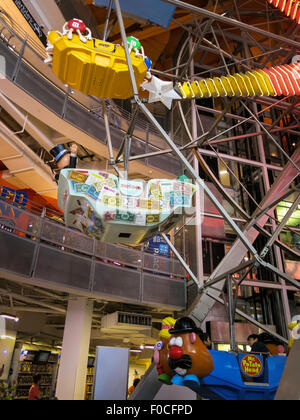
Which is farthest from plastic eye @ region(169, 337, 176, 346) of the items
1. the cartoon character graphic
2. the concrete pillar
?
the concrete pillar

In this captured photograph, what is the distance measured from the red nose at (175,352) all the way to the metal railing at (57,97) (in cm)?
927

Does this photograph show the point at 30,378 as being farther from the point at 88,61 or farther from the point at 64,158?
the point at 88,61

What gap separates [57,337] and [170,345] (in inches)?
779

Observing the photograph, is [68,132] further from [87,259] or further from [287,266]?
[287,266]

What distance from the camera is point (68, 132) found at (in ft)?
42.0

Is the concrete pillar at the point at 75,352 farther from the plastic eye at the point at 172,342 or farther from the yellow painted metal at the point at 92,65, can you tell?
the yellow painted metal at the point at 92,65

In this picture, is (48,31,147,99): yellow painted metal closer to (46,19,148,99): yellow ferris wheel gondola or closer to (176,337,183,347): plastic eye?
(46,19,148,99): yellow ferris wheel gondola

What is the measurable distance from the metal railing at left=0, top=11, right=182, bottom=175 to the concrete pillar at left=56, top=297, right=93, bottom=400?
22.5 ft

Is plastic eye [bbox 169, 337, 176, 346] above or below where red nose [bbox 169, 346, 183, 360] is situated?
above

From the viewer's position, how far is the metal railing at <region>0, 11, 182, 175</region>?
10.4 meters
